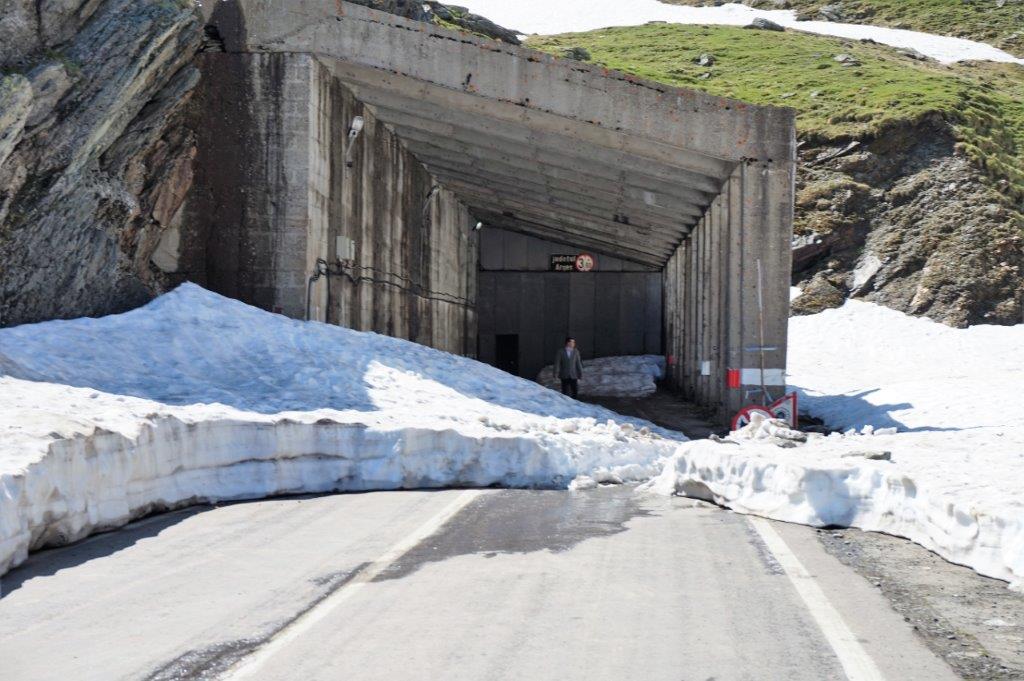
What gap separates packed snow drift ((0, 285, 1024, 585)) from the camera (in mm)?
8344

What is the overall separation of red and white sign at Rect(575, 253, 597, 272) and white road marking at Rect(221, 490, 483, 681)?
30429 millimetres

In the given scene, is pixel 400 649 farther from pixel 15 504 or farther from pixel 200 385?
pixel 200 385

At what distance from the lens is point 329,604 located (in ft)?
21.2

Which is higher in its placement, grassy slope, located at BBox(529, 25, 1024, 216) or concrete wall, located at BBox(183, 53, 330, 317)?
grassy slope, located at BBox(529, 25, 1024, 216)

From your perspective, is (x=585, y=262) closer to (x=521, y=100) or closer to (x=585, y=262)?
(x=585, y=262)

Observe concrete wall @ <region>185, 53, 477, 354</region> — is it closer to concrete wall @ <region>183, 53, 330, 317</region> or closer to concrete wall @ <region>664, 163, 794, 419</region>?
concrete wall @ <region>183, 53, 330, 317</region>

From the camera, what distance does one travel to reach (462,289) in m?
37.1

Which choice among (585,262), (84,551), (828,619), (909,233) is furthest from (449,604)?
(909,233)

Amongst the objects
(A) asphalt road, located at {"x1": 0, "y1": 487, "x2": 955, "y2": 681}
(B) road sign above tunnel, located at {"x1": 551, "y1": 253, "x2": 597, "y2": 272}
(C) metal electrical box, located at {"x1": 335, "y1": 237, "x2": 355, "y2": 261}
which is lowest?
(A) asphalt road, located at {"x1": 0, "y1": 487, "x2": 955, "y2": 681}

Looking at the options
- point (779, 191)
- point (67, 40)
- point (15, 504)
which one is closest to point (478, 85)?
point (779, 191)

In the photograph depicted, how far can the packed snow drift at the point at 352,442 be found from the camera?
834cm

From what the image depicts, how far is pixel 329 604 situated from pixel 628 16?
4529 inches

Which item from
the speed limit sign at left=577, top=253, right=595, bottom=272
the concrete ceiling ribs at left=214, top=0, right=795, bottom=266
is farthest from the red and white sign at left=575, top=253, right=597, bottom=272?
the concrete ceiling ribs at left=214, top=0, right=795, bottom=266

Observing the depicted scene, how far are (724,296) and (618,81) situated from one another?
15.4ft
